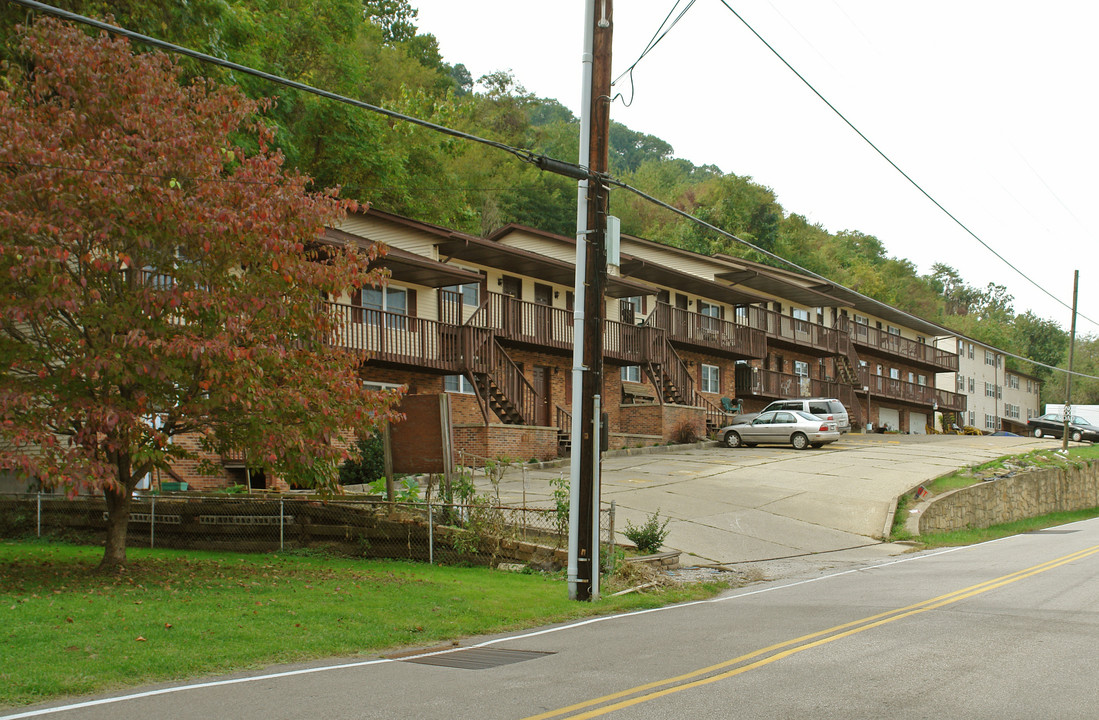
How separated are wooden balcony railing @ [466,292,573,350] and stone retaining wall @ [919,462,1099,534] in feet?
44.3

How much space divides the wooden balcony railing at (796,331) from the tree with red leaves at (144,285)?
109 feet

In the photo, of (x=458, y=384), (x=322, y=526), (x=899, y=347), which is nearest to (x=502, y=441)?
(x=458, y=384)

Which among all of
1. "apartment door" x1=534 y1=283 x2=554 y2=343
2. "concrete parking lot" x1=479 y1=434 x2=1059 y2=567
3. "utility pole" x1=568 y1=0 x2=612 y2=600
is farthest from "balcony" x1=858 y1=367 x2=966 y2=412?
"utility pole" x1=568 y1=0 x2=612 y2=600

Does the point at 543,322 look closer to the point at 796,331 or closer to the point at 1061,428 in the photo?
the point at 796,331

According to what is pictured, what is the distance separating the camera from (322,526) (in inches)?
648

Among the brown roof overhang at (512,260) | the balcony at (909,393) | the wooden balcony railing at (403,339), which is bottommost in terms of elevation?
the balcony at (909,393)

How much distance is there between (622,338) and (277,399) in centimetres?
2281

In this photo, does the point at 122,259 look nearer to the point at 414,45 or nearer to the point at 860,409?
the point at 860,409

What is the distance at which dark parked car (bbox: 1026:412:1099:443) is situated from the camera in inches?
2084

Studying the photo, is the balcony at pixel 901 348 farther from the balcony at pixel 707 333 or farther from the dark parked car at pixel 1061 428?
the balcony at pixel 707 333

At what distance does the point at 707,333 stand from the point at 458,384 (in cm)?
1393

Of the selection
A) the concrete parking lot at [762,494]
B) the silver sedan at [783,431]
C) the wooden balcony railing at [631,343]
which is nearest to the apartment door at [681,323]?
the wooden balcony railing at [631,343]

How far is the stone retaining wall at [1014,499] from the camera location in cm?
2359

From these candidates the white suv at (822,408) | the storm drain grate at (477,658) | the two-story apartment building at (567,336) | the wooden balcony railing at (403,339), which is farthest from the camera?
the white suv at (822,408)
